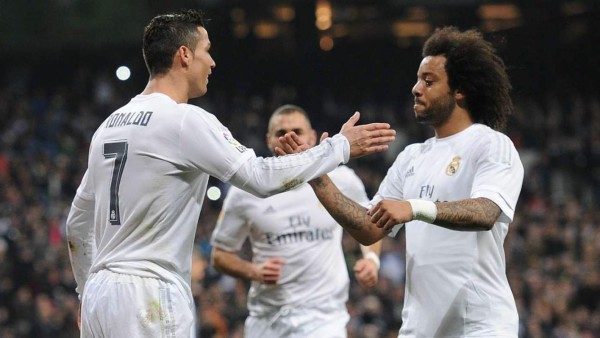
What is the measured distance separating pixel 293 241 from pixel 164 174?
2681 millimetres

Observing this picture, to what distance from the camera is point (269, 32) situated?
26.5 m

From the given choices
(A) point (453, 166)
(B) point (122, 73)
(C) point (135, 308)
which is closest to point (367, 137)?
(A) point (453, 166)

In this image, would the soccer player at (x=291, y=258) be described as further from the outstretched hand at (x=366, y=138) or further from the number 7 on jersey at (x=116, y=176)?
the number 7 on jersey at (x=116, y=176)

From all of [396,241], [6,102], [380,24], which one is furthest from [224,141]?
[380,24]

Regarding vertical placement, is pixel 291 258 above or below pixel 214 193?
below

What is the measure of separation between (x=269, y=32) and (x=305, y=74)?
4.70 ft

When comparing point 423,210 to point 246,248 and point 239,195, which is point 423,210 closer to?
point 239,195

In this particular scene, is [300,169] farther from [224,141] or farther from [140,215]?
[140,215]

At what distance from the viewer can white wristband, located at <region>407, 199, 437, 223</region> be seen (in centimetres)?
499

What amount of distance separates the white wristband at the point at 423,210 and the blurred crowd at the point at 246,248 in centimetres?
878

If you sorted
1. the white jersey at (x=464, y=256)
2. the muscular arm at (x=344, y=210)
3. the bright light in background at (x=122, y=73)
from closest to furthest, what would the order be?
the white jersey at (x=464, y=256), the muscular arm at (x=344, y=210), the bright light in background at (x=122, y=73)

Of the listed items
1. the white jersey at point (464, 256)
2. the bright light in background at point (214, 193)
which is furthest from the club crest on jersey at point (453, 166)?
the bright light in background at point (214, 193)

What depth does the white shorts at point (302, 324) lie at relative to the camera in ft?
24.2

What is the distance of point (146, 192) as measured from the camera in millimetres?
5008
